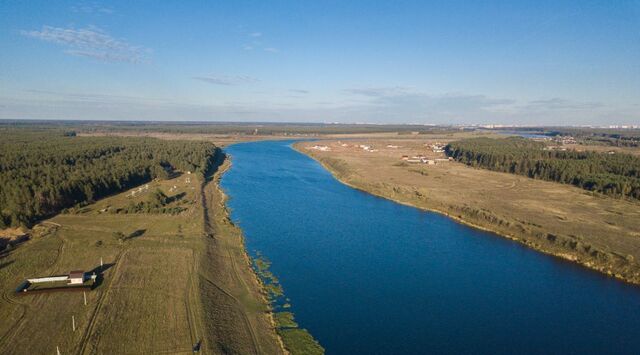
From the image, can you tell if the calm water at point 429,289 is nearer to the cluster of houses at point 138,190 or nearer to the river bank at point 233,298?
the river bank at point 233,298

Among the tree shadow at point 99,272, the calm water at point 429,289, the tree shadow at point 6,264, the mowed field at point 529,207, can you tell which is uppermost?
the mowed field at point 529,207

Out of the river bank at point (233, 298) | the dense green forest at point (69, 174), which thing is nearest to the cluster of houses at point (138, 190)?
the dense green forest at point (69, 174)

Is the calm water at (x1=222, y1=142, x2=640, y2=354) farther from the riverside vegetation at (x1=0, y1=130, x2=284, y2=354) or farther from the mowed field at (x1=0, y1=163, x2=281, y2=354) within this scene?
the mowed field at (x1=0, y1=163, x2=281, y2=354)

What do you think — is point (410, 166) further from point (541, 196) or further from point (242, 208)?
point (242, 208)

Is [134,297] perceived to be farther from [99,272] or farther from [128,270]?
[99,272]

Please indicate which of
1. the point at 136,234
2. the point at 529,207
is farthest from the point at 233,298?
the point at 529,207

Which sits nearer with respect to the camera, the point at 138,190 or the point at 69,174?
the point at 69,174

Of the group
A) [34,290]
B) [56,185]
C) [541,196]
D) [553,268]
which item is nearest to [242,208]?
[56,185]
